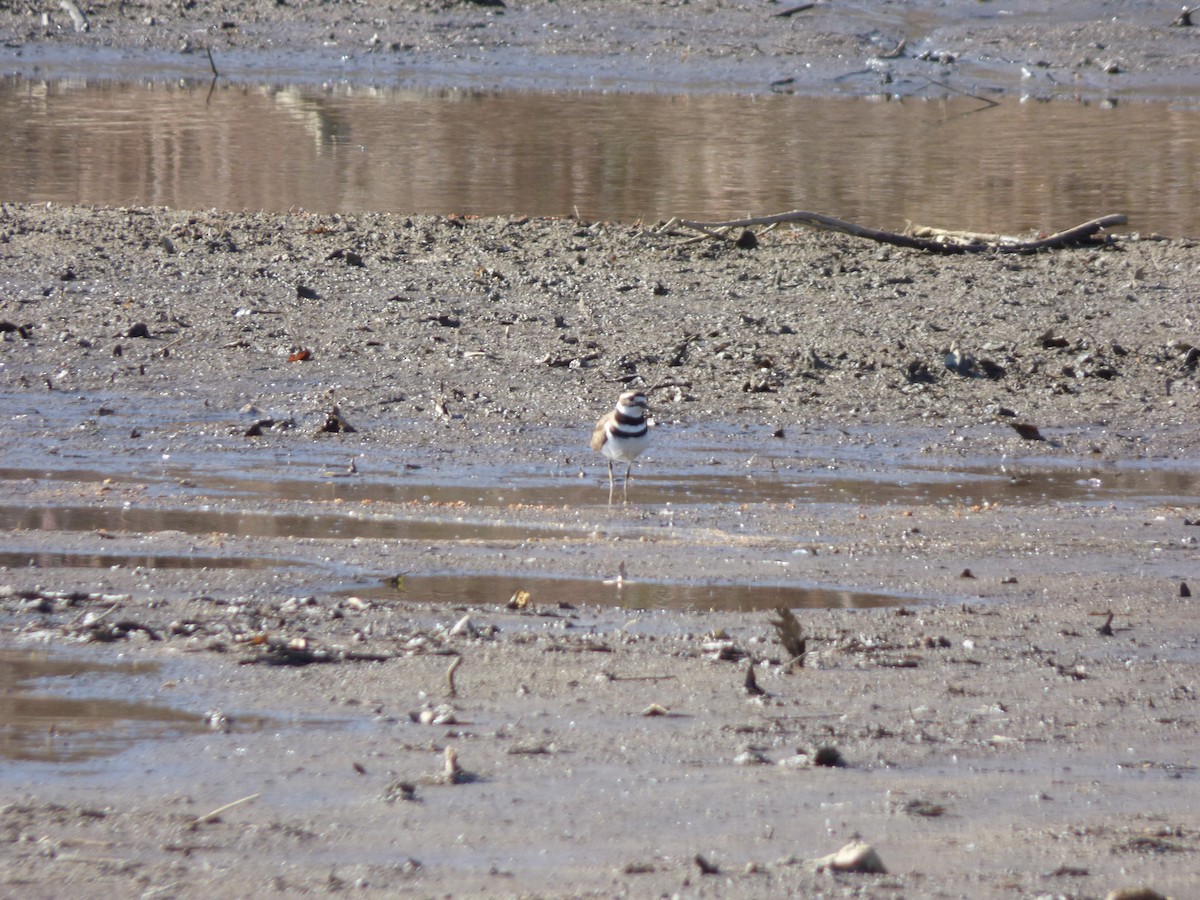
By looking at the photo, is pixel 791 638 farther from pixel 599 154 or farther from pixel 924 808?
pixel 599 154

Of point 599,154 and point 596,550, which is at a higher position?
point 599,154

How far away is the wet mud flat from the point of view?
12.2 feet

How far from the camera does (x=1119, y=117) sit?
25.8 meters

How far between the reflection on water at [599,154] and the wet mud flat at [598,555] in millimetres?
3253

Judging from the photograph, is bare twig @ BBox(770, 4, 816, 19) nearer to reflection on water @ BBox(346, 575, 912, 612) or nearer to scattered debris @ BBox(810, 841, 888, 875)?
reflection on water @ BBox(346, 575, 912, 612)

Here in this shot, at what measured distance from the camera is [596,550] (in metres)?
6.30

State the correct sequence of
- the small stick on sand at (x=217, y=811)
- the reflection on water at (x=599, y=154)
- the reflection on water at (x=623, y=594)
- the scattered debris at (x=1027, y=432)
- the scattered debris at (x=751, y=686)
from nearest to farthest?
1. the small stick on sand at (x=217, y=811)
2. the scattered debris at (x=751, y=686)
3. the reflection on water at (x=623, y=594)
4. the scattered debris at (x=1027, y=432)
5. the reflection on water at (x=599, y=154)

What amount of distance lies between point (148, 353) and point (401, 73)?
2081cm

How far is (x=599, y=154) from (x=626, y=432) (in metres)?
13.5

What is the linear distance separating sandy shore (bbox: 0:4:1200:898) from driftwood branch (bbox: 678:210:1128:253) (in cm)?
18

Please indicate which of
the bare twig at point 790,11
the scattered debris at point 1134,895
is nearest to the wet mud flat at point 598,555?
the scattered debris at point 1134,895

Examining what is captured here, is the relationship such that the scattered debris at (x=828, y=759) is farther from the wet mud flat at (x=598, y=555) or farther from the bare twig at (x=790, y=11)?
the bare twig at (x=790, y=11)

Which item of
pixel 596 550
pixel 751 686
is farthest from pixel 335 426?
pixel 751 686

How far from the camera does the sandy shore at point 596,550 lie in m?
3.71
